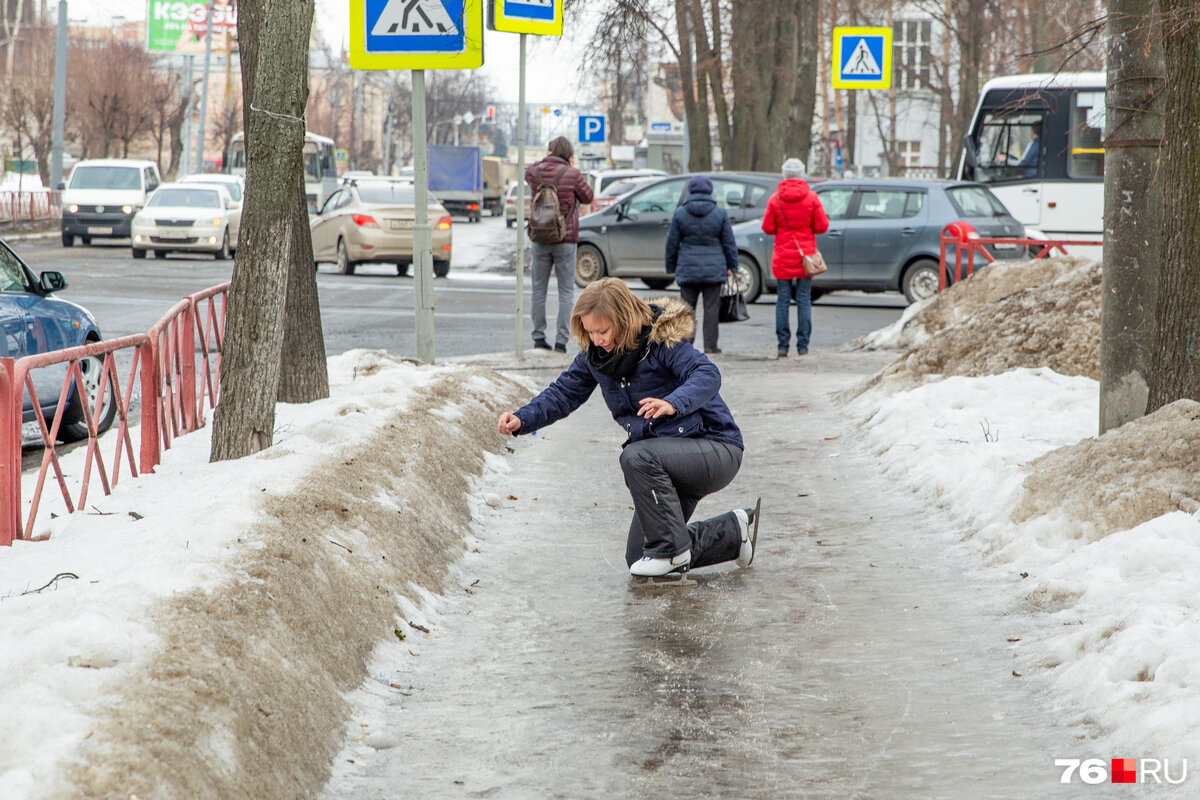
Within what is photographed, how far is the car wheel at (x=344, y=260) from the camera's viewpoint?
2370 centimetres

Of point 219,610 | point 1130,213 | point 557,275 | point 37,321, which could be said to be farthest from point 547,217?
point 219,610

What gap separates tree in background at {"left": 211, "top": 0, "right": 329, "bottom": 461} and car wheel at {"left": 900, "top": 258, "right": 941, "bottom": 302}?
1288 cm

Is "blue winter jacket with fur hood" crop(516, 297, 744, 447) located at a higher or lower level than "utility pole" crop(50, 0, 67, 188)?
lower

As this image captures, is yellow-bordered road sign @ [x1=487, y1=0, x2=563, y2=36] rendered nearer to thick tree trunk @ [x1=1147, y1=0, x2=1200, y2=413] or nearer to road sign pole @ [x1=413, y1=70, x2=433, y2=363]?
road sign pole @ [x1=413, y1=70, x2=433, y2=363]

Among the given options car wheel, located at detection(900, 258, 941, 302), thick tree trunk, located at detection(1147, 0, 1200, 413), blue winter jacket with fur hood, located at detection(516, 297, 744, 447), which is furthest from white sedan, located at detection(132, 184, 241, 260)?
thick tree trunk, located at detection(1147, 0, 1200, 413)

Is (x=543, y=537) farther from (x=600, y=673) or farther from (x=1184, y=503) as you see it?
(x=1184, y=503)

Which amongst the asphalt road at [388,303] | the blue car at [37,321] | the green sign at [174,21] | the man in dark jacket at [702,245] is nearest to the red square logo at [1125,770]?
the blue car at [37,321]

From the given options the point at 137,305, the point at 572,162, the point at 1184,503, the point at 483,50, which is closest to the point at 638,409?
the point at 1184,503

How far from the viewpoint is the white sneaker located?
563cm

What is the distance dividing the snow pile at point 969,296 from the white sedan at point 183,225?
54.4 feet

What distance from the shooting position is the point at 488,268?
27.9 meters

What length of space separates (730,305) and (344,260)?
1216 centimetres

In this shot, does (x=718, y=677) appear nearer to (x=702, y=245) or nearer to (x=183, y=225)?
(x=702, y=245)

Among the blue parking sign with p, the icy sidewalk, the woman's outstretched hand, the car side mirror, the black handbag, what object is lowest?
the icy sidewalk
